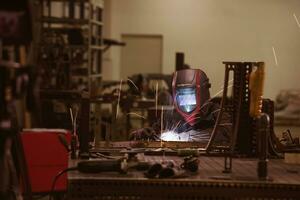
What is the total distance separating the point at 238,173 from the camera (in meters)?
2.08

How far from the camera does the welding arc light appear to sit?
9.42 ft

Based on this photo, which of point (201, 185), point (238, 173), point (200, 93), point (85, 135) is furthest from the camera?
point (200, 93)

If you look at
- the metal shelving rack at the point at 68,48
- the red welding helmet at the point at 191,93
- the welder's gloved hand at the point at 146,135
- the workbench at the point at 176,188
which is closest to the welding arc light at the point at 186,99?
the red welding helmet at the point at 191,93

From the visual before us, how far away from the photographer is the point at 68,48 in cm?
586

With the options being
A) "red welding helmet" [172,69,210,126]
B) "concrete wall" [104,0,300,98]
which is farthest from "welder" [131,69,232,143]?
"concrete wall" [104,0,300,98]

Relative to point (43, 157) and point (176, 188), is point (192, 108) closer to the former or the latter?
point (176, 188)

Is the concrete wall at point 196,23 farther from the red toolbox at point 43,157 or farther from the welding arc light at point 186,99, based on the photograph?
the welding arc light at point 186,99

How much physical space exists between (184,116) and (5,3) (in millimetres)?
1770

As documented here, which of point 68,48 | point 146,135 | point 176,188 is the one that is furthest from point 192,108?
point 68,48

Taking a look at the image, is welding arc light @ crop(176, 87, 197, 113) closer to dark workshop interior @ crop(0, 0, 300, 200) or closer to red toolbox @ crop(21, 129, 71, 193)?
dark workshop interior @ crop(0, 0, 300, 200)

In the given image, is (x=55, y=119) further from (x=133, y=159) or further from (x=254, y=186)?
(x=254, y=186)

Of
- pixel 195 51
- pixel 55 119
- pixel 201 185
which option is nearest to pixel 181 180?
pixel 201 185

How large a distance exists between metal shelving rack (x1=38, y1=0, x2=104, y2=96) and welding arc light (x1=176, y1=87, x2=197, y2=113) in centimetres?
230

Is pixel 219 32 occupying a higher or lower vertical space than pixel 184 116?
higher
